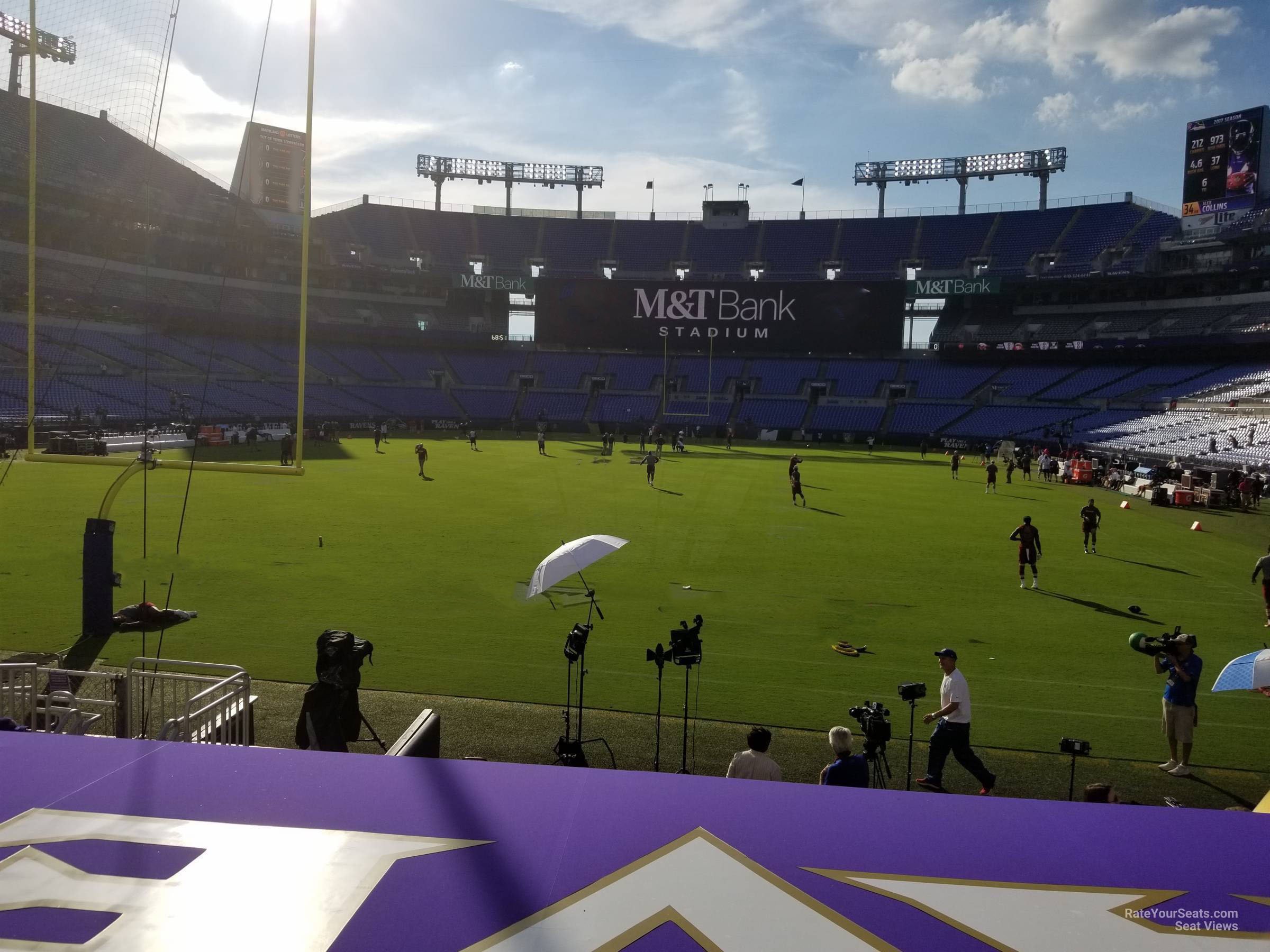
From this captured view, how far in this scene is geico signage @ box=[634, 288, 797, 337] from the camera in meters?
62.1

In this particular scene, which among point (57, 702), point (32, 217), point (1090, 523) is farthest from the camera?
point (1090, 523)

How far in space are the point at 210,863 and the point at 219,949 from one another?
1.51ft

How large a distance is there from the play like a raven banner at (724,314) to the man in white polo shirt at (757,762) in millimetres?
56138

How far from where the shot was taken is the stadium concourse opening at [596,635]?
9.19ft

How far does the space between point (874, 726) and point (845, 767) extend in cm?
82

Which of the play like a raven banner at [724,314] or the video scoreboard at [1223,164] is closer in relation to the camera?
the video scoreboard at [1223,164]

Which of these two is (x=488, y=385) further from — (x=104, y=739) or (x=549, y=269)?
(x=104, y=739)

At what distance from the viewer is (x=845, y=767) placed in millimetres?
5969

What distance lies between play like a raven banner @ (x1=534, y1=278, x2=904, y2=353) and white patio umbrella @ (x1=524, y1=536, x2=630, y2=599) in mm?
51828

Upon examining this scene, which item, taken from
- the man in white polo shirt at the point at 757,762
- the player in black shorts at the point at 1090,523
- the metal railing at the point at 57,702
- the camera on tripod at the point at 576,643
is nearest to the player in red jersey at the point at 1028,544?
the player in black shorts at the point at 1090,523

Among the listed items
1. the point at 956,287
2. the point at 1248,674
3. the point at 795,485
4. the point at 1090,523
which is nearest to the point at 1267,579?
the point at 1090,523

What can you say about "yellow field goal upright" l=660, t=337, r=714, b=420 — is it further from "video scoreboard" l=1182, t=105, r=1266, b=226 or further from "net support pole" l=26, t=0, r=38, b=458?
"net support pole" l=26, t=0, r=38, b=458

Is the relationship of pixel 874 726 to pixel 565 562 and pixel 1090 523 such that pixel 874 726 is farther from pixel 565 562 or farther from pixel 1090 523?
pixel 1090 523

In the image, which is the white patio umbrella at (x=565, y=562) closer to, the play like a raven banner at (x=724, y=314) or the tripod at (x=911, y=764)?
the tripod at (x=911, y=764)
